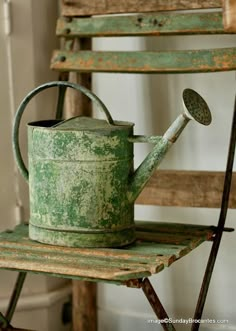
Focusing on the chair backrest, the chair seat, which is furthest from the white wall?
the chair seat

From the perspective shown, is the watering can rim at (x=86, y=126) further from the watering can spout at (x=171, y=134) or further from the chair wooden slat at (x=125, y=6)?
the chair wooden slat at (x=125, y=6)

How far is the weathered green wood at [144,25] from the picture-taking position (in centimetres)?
138

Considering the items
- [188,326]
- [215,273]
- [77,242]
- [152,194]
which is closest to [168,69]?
[152,194]

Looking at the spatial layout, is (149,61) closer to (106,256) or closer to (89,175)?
(89,175)

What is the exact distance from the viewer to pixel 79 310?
160cm

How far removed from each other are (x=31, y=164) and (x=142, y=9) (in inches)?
16.2

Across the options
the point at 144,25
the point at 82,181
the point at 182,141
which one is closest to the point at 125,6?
the point at 144,25

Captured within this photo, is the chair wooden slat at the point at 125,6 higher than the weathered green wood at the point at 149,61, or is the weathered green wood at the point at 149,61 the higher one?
the chair wooden slat at the point at 125,6

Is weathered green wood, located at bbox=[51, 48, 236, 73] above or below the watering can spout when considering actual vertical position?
above

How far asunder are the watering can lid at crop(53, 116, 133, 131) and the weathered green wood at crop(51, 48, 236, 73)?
19 centimetres

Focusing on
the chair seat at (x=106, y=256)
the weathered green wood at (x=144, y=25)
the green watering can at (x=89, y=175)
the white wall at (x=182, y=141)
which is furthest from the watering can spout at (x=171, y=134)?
the white wall at (x=182, y=141)

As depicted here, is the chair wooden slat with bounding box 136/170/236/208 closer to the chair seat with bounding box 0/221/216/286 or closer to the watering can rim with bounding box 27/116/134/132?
the chair seat with bounding box 0/221/216/286

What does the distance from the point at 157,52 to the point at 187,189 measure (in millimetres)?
286

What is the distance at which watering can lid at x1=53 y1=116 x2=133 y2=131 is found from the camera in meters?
1.20
